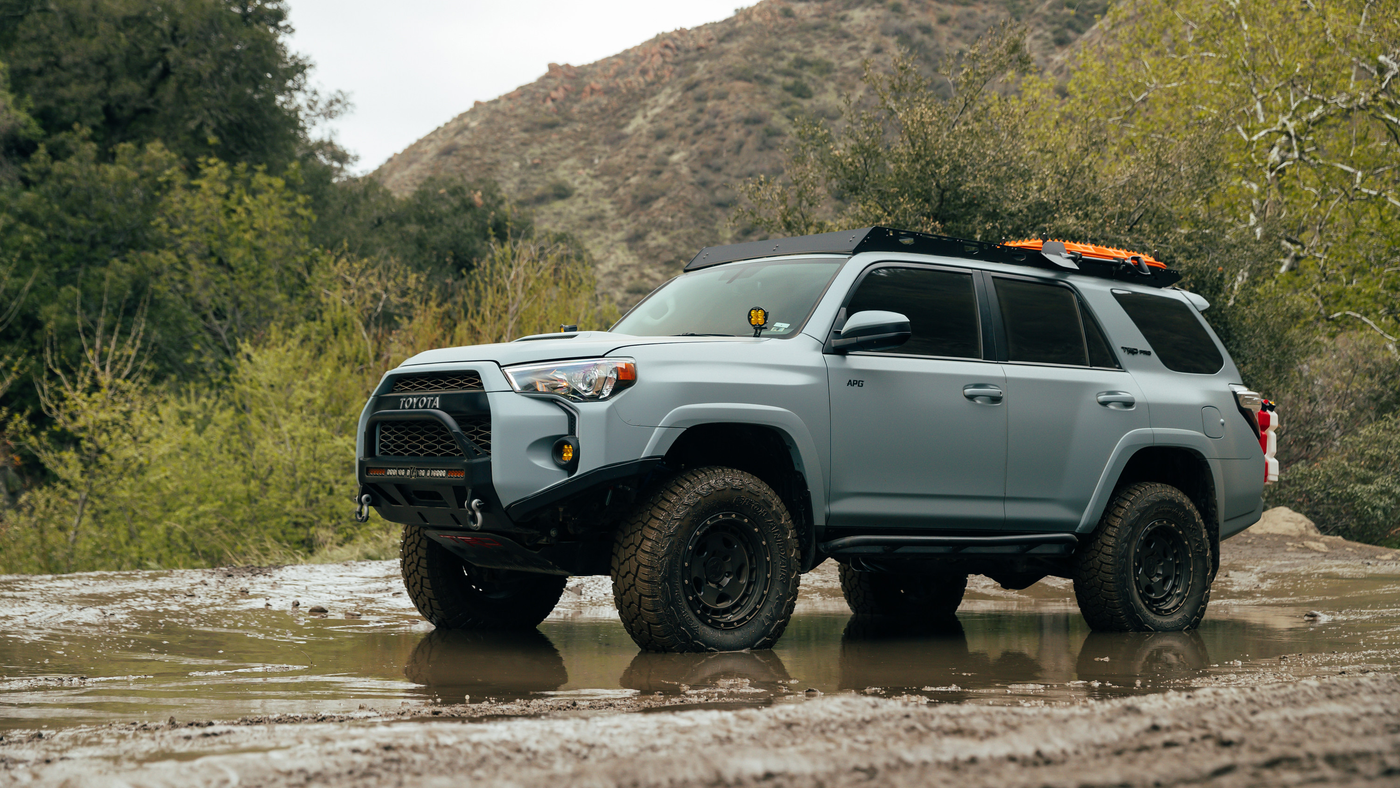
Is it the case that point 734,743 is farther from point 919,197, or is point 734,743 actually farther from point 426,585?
point 919,197

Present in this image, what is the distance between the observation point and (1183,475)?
7.53 meters

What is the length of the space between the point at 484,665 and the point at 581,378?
4.53 ft

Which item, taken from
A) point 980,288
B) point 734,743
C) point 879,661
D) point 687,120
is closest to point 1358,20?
point 980,288

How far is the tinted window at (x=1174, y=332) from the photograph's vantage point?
24.2ft

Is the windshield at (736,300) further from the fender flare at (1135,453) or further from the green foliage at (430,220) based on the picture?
the green foliage at (430,220)

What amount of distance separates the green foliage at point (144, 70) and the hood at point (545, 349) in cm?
2708

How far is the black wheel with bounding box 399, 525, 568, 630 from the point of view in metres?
6.34

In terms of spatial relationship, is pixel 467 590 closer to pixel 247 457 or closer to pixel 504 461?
pixel 504 461

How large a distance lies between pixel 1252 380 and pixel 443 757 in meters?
17.5

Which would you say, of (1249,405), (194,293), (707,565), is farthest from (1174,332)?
(194,293)

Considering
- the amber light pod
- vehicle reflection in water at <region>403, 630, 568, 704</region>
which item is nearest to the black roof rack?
the amber light pod

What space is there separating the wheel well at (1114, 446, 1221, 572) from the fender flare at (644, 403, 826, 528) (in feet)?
7.96

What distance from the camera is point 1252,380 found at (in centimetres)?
1802

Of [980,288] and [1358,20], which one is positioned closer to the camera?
[980,288]
